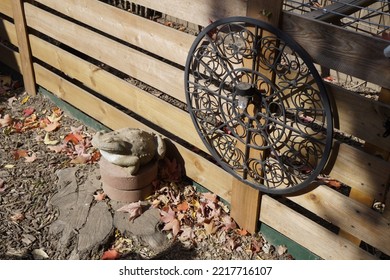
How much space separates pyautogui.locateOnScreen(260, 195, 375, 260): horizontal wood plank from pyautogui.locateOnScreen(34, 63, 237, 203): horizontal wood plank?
0.33m

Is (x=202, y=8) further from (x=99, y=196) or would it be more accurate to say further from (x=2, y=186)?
(x=2, y=186)

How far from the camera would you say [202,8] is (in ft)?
9.71

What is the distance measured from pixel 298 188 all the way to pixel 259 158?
0.32m

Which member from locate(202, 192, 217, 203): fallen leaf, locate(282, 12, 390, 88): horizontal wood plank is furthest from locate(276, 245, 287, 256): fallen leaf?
locate(282, 12, 390, 88): horizontal wood plank

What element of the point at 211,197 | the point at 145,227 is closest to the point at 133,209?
the point at 145,227

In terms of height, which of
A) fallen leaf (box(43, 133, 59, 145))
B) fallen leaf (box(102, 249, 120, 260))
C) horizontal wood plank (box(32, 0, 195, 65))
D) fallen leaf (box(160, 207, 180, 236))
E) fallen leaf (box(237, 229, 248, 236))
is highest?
horizontal wood plank (box(32, 0, 195, 65))

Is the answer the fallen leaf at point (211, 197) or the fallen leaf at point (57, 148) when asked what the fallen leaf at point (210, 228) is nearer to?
the fallen leaf at point (211, 197)

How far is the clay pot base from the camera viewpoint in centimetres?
352

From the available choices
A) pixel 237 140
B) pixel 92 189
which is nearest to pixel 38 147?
pixel 92 189

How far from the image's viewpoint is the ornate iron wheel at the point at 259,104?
Result: 102 inches

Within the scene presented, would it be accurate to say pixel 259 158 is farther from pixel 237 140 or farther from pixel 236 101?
pixel 236 101

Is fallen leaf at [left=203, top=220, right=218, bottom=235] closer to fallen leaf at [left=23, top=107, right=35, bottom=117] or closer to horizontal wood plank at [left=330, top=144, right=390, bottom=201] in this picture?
horizontal wood plank at [left=330, top=144, right=390, bottom=201]

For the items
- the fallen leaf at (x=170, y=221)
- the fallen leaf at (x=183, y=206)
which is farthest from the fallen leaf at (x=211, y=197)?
the fallen leaf at (x=170, y=221)

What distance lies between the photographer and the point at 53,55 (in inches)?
182
